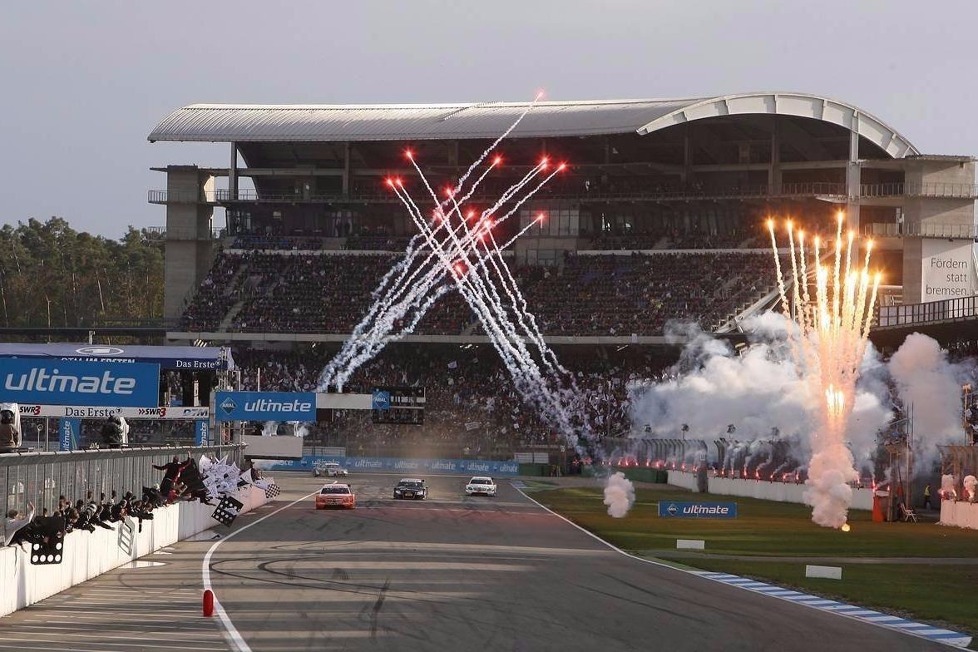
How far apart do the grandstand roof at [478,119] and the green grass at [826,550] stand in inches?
1520

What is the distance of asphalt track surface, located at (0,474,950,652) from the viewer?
844 inches

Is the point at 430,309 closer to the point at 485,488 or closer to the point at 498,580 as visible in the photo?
the point at 485,488

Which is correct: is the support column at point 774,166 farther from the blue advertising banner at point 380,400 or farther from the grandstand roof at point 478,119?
the blue advertising banner at point 380,400

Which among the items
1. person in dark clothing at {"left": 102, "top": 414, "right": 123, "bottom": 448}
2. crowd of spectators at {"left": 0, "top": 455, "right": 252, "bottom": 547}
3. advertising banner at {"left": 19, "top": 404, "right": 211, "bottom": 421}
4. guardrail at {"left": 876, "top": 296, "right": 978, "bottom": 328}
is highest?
guardrail at {"left": 876, "top": 296, "right": 978, "bottom": 328}

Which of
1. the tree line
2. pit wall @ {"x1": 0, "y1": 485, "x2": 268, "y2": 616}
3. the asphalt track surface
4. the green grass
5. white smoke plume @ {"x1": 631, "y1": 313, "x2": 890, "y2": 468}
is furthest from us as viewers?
the tree line

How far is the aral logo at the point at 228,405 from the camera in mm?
57888

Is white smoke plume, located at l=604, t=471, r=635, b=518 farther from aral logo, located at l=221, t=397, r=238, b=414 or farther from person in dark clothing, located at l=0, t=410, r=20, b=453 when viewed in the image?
person in dark clothing, located at l=0, t=410, r=20, b=453

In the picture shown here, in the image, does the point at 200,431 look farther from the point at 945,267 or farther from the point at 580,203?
the point at 945,267

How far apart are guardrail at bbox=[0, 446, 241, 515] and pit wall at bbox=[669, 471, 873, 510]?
33.4 m

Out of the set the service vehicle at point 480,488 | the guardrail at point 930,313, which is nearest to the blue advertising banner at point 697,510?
the service vehicle at point 480,488

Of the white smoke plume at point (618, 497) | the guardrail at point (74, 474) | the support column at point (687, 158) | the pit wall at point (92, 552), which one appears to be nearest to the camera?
the pit wall at point (92, 552)

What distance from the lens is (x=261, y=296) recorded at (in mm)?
104938

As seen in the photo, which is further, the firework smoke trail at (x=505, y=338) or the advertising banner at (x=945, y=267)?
the advertising banner at (x=945, y=267)

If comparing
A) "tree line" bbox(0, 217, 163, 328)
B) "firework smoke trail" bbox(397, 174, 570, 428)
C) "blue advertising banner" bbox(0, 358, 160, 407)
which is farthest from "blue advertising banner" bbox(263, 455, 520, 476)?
"tree line" bbox(0, 217, 163, 328)
